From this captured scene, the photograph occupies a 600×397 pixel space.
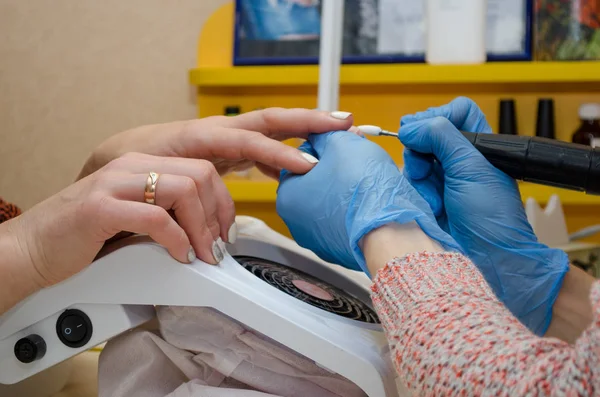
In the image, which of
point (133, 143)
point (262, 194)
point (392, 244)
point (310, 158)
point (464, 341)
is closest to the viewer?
point (464, 341)

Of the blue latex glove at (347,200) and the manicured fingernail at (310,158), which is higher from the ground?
the manicured fingernail at (310,158)

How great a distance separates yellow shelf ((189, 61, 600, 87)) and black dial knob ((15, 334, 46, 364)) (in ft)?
4.26

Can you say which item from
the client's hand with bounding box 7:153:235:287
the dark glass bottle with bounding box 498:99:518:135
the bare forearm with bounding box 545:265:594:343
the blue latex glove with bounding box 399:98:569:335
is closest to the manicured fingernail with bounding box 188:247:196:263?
the client's hand with bounding box 7:153:235:287

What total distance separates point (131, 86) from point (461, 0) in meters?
1.09

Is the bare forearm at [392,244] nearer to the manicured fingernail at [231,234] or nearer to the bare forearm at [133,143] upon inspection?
the manicured fingernail at [231,234]

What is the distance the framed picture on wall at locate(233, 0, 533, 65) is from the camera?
1.84 meters

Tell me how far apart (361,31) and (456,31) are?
0.97ft

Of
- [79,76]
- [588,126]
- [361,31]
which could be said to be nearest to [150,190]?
[361,31]

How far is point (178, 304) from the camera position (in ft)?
2.27

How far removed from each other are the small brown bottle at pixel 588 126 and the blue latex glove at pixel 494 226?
39.9 inches

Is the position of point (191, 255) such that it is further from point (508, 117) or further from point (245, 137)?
point (508, 117)

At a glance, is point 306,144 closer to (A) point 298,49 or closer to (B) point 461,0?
(B) point 461,0

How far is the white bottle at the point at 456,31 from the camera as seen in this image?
5.54 feet

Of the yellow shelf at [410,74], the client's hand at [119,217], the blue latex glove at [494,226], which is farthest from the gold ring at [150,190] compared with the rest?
the yellow shelf at [410,74]
